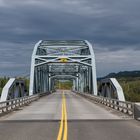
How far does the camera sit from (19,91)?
4984cm

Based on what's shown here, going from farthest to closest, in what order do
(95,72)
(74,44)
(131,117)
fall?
(74,44), (95,72), (131,117)

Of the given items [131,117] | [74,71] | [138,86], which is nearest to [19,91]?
[131,117]

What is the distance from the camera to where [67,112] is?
100 ft

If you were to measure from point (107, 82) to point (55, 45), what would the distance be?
48244mm

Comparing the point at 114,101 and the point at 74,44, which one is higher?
the point at 74,44

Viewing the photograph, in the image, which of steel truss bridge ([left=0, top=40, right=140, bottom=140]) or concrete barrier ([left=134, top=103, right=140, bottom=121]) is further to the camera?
concrete barrier ([left=134, top=103, right=140, bottom=121])

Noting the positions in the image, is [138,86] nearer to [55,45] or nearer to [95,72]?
[55,45]

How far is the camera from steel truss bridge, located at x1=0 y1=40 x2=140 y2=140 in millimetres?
15930

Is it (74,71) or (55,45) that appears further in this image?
(74,71)

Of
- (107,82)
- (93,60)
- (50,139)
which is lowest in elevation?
(50,139)

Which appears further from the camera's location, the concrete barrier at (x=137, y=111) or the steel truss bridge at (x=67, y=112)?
the concrete barrier at (x=137, y=111)

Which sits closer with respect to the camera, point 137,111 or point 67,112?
point 137,111

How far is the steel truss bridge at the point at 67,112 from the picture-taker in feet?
52.3

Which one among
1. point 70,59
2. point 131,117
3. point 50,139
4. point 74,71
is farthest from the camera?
point 74,71
